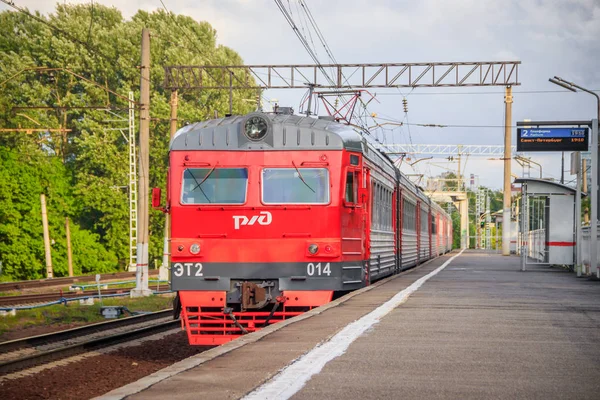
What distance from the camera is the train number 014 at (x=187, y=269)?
13.1 meters

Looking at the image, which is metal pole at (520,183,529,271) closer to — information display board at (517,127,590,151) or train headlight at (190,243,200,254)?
information display board at (517,127,590,151)

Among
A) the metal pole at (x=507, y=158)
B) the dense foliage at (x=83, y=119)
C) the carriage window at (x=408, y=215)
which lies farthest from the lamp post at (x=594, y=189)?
the dense foliage at (x=83, y=119)

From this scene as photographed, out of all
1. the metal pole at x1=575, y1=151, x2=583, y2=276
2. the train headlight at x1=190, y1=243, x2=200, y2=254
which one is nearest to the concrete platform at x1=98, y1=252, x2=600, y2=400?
the train headlight at x1=190, y1=243, x2=200, y2=254

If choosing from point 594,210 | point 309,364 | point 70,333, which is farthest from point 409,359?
point 594,210

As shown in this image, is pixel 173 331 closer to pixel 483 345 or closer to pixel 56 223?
pixel 483 345

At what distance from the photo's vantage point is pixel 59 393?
11.3 metres

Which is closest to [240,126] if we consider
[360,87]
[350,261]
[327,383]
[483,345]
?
[350,261]

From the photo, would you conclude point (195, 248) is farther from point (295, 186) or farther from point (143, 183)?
point (143, 183)

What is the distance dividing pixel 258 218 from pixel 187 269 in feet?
4.02

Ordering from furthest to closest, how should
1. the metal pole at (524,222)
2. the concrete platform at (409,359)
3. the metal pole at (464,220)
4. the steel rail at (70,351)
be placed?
the metal pole at (464,220), the metal pole at (524,222), the steel rail at (70,351), the concrete platform at (409,359)

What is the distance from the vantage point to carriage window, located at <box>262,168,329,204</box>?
1336 cm

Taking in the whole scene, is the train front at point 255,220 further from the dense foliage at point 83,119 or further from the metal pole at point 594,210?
the dense foliage at point 83,119

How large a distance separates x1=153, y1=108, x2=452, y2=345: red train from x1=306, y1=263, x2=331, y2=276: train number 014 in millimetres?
13

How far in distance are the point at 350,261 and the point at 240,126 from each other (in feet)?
8.41
